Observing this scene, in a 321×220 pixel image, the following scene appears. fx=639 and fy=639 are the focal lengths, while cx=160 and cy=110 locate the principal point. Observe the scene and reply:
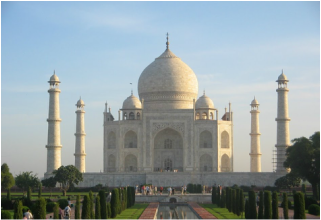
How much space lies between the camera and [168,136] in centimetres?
4406

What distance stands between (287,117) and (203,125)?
5.68m

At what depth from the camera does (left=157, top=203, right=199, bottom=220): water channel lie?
78.3ft

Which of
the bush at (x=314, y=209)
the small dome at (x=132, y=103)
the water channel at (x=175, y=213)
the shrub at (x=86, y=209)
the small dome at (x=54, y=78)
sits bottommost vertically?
the water channel at (x=175, y=213)

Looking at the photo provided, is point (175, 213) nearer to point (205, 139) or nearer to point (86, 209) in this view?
point (86, 209)

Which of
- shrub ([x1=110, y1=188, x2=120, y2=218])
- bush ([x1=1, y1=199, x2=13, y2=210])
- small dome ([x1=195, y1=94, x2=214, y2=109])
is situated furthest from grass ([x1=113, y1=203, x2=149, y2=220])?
small dome ([x1=195, y1=94, x2=214, y2=109])

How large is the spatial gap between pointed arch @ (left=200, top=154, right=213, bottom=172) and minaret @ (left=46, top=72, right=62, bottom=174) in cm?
949

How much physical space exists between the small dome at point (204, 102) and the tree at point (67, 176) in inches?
415

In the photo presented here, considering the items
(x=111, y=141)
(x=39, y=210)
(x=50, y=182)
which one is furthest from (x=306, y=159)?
(x=39, y=210)

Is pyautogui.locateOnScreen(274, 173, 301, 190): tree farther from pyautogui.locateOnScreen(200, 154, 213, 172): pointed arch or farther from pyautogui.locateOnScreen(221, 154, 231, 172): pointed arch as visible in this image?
pyautogui.locateOnScreen(221, 154, 231, 172): pointed arch

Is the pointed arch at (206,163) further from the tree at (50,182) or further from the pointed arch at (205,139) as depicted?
the tree at (50,182)

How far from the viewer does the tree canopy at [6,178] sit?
3118 centimetres

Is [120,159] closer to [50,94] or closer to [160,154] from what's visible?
[160,154]

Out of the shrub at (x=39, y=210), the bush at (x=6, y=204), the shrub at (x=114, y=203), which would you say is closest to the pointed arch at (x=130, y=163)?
the bush at (x=6, y=204)

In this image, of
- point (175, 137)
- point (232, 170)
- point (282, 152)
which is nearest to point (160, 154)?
point (175, 137)
